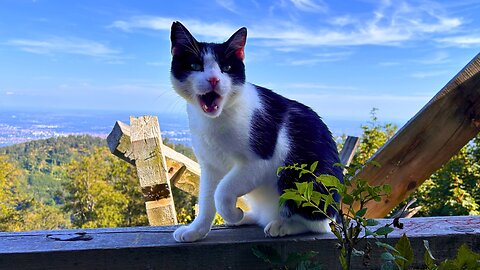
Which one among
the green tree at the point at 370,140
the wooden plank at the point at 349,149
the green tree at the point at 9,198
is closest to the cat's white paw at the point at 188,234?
the wooden plank at the point at 349,149

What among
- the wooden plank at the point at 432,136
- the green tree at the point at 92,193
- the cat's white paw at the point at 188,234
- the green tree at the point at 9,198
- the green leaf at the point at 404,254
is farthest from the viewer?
the green tree at the point at 9,198

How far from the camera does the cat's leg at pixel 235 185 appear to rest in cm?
87

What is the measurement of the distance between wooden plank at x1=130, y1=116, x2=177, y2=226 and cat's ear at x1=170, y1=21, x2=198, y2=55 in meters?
0.91

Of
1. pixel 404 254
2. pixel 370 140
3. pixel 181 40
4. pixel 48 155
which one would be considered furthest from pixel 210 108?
→ pixel 48 155

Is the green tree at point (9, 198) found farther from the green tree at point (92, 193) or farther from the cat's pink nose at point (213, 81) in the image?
the cat's pink nose at point (213, 81)

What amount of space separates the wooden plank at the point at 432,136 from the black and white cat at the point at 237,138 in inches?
12.6

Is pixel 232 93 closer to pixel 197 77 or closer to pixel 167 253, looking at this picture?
pixel 197 77

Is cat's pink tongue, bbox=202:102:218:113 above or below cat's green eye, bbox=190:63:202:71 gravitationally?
below

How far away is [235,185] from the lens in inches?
34.1

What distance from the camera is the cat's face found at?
86cm

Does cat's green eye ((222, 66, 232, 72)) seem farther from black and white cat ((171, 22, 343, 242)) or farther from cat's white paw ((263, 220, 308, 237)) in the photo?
cat's white paw ((263, 220, 308, 237))

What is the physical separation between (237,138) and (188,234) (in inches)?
8.5

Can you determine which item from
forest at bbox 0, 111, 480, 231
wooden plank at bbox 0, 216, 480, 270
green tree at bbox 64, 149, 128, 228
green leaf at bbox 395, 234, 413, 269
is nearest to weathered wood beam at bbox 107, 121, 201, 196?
wooden plank at bbox 0, 216, 480, 270

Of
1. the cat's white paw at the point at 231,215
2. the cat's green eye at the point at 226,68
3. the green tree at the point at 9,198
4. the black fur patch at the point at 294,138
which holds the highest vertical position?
the cat's green eye at the point at 226,68
